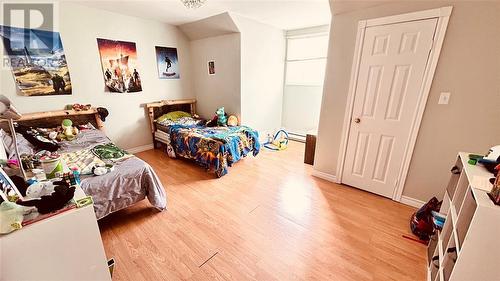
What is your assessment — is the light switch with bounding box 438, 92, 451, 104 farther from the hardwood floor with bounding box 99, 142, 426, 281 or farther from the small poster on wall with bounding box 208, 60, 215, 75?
the small poster on wall with bounding box 208, 60, 215, 75

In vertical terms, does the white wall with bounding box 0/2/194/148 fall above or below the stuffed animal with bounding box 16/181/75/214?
above

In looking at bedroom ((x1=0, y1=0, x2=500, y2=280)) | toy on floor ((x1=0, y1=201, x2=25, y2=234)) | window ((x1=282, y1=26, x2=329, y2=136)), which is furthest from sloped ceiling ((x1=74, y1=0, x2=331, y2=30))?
toy on floor ((x1=0, y1=201, x2=25, y2=234))

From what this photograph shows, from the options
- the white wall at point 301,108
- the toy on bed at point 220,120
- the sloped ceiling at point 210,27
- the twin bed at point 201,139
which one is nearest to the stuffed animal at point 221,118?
the toy on bed at point 220,120

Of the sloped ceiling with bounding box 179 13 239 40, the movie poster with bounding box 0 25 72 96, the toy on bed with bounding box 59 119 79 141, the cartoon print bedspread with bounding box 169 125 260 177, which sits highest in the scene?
the sloped ceiling with bounding box 179 13 239 40

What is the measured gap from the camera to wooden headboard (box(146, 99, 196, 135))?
377cm

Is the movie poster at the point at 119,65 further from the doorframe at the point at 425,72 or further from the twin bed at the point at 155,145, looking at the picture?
the doorframe at the point at 425,72

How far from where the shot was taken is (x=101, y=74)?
319cm

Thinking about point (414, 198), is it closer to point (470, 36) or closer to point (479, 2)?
point (470, 36)

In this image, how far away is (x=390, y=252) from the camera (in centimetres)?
164

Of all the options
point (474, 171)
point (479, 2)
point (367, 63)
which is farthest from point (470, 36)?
point (474, 171)

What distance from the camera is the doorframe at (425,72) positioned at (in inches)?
70.8

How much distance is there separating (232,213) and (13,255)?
1.56 meters

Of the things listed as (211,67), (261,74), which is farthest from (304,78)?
(211,67)

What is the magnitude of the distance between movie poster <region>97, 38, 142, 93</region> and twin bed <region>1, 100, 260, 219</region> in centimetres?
47
